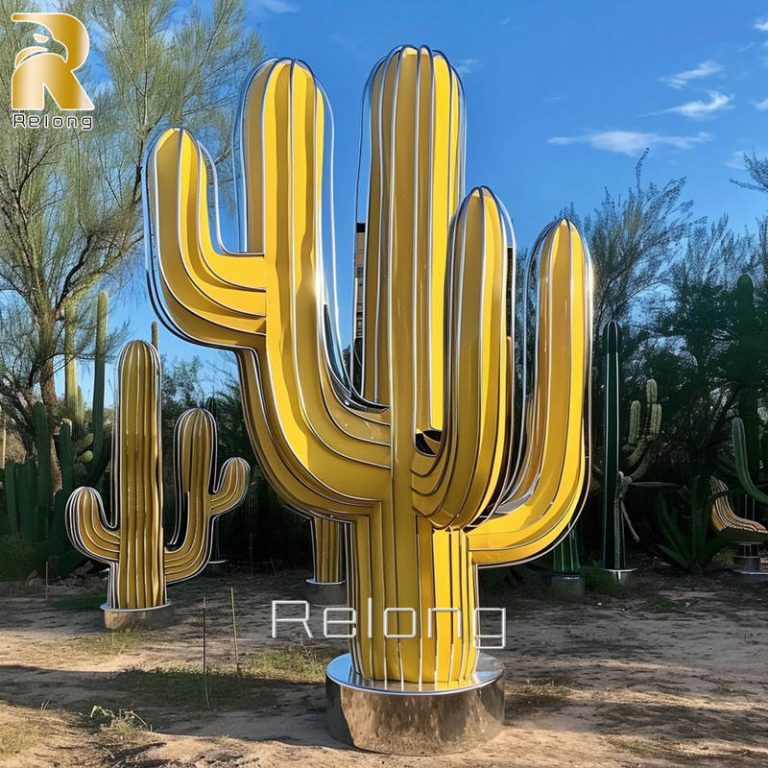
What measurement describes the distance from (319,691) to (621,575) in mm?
4868

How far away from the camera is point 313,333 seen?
3.78 meters

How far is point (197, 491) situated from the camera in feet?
25.7

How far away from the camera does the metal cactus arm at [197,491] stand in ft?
24.8

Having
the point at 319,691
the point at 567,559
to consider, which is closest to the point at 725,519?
the point at 567,559

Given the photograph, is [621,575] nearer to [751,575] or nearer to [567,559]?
[567,559]

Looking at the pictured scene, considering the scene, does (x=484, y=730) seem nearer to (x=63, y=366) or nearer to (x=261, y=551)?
(x=261, y=551)

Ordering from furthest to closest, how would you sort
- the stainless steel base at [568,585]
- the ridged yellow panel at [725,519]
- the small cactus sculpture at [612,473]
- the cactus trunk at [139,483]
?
the ridged yellow panel at [725,519] → the small cactus sculpture at [612,473] → the stainless steel base at [568,585] → the cactus trunk at [139,483]

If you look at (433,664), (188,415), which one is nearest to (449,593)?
(433,664)

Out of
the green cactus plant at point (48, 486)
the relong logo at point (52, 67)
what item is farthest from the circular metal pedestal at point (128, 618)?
the relong logo at point (52, 67)

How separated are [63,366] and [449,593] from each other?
883 centimetres

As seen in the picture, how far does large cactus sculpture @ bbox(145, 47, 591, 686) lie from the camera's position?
11.2ft

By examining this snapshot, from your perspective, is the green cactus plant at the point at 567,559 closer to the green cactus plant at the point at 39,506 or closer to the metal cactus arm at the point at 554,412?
the metal cactus arm at the point at 554,412

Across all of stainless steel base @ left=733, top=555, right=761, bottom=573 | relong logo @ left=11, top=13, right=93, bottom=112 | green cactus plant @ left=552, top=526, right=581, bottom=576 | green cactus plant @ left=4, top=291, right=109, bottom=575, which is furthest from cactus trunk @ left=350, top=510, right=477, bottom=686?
relong logo @ left=11, top=13, right=93, bottom=112

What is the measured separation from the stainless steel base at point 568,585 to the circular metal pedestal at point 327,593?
83.8 inches
